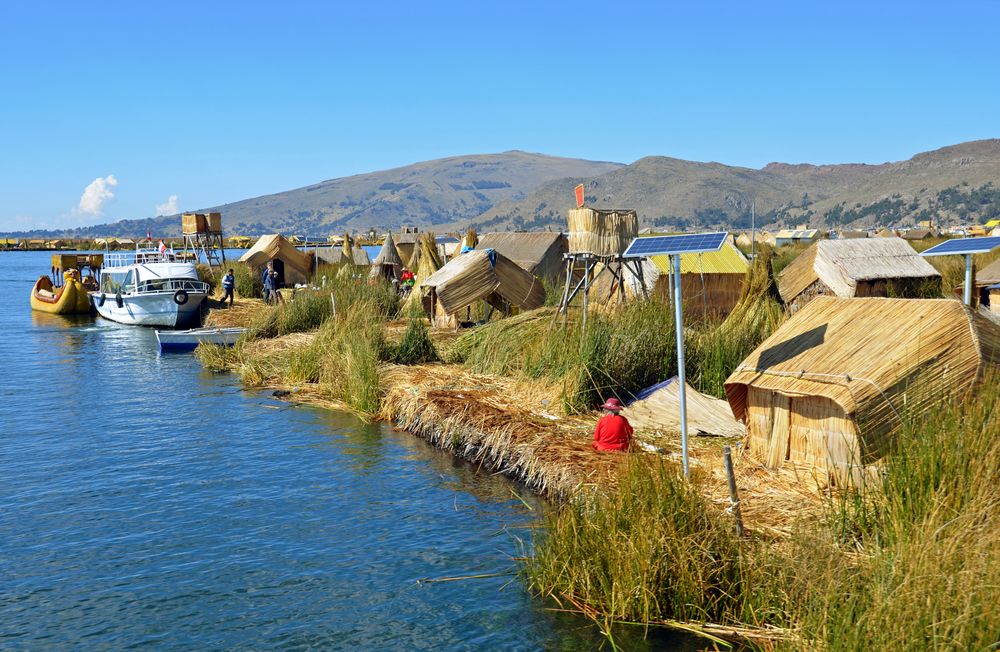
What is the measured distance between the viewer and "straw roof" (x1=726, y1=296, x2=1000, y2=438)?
889 cm

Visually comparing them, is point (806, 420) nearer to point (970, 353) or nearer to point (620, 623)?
point (970, 353)

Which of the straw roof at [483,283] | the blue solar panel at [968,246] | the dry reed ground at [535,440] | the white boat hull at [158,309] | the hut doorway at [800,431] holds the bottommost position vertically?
the dry reed ground at [535,440]

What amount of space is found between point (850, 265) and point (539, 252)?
9081mm

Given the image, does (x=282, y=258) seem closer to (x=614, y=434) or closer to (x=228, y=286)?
(x=228, y=286)

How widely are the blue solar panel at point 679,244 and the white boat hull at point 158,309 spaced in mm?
25061

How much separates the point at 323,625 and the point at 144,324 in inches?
1113

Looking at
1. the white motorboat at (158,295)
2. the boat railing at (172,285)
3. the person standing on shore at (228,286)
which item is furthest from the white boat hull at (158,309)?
the person standing on shore at (228,286)

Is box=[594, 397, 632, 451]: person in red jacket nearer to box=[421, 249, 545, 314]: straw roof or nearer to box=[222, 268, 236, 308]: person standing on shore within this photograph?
box=[421, 249, 545, 314]: straw roof

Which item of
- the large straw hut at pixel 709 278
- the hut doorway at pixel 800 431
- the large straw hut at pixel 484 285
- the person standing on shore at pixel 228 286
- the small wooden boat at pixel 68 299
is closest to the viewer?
the hut doorway at pixel 800 431

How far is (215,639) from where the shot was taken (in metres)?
8.00

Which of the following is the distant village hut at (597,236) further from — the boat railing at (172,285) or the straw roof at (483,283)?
the boat railing at (172,285)

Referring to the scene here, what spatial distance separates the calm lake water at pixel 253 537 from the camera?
8.12 m

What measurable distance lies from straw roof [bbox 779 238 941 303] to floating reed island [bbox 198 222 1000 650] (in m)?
6.78

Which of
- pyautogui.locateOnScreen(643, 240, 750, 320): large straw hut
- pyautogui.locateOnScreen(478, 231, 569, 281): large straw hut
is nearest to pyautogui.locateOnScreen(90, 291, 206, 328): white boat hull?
pyautogui.locateOnScreen(478, 231, 569, 281): large straw hut
